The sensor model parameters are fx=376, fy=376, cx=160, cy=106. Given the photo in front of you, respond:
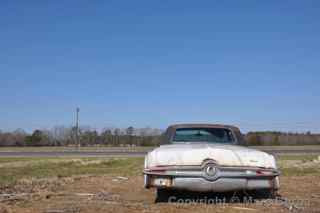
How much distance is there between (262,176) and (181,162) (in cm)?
107

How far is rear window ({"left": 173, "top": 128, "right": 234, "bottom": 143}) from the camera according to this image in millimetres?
6476

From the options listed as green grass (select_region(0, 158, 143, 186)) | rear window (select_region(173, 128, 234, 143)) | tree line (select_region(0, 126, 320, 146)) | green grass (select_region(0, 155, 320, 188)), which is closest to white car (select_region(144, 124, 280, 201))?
rear window (select_region(173, 128, 234, 143))

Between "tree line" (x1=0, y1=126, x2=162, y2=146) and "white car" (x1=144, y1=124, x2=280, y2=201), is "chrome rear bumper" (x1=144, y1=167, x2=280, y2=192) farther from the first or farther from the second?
"tree line" (x1=0, y1=126, x2=162, y2=146)

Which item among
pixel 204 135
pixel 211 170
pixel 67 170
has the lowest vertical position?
pixel 67 170

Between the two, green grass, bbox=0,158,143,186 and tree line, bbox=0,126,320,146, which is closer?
green grass, bbox=0,158,143,186

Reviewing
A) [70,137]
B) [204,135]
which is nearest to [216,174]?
[204,135]

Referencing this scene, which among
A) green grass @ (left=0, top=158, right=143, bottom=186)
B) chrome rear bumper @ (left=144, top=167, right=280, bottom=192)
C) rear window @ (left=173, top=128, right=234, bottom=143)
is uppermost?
rear window @ (left=173, top=128, right=234, bottom=143)

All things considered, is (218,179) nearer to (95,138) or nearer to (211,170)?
(211,170)

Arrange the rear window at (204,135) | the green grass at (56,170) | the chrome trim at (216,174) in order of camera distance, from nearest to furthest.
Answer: the chrome trim at (216,174) → the rear window at (204,135) → the green grass at (56,170)

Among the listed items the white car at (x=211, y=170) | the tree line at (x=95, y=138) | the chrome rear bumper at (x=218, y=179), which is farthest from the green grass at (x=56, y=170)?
the tree line at (x=95, y=138)

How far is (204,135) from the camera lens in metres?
6.56

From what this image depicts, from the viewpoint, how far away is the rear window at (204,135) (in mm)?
6476

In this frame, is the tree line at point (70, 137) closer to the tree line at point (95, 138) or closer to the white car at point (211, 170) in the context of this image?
the tree line at point (95, 138)

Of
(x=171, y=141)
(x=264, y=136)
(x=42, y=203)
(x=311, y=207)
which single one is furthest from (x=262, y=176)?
(x=264, y=136)
